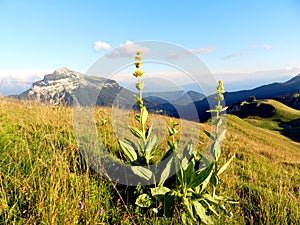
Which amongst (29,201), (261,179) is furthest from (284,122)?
(29,201)

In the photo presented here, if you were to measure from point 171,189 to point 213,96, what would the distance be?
1.56 m

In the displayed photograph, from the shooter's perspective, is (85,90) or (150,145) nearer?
(150,145)

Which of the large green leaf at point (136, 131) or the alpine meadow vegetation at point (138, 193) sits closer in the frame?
the alpine meadow vegetation at point (138, 193)

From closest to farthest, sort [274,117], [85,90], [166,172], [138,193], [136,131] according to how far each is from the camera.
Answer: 1. [166,172]
2. [136,131]
3. [138,193]
4. [85,90]
5. [274,117]

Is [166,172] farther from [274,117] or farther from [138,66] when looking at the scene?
[274,117]

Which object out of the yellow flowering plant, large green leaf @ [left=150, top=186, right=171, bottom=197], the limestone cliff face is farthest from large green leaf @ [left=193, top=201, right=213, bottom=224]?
the limestone cliff face

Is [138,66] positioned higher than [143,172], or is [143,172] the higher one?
[138,66]

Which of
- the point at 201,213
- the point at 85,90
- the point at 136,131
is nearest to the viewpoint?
the point at 201,213

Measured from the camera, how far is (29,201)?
285 cm

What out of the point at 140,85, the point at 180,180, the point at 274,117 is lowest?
the point at 274,117

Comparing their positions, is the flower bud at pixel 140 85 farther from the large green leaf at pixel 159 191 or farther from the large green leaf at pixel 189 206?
the large green leaf at pixel 189 206

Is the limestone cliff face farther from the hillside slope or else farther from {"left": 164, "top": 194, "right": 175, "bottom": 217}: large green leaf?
the hillside slope

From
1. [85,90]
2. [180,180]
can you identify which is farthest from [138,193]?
[85,90]

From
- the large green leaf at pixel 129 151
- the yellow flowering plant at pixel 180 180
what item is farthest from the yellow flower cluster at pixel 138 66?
→ the large green leaf at pixel 129 151
